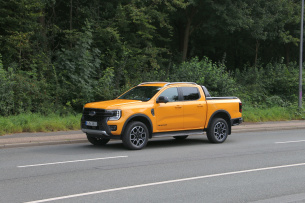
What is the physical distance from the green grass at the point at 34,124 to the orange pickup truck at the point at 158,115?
10.8 ft

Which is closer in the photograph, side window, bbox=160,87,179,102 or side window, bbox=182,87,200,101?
side window, bbox=160,87,179,102

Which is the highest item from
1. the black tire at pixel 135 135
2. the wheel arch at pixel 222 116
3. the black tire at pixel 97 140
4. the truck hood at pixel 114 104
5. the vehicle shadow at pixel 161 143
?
the truck hood at pixel 114 104

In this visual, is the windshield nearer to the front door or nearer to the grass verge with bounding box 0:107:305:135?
the front door

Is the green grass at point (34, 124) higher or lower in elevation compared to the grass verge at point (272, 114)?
higher

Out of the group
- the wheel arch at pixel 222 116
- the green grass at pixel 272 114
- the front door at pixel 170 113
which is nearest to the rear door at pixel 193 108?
the front door at pixel 170 113

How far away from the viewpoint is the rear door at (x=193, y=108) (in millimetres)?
14008

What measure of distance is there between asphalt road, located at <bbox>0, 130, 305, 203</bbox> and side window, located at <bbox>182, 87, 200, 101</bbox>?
1.51 meters

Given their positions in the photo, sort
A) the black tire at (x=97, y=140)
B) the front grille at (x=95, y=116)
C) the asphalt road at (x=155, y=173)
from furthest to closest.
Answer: the black tire at (x=97, y=140)
the front grille at (x=95, y=116)
the asphalt road at (x=155, y=173)

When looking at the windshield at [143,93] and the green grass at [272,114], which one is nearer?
the windshield at [143,93]

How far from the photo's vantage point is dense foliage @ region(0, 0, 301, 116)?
21.9 metres

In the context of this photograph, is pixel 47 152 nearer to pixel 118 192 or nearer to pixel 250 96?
pixel 118 192

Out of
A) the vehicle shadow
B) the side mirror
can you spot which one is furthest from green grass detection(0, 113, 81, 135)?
the side mirror

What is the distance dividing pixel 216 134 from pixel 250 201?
7953 mm

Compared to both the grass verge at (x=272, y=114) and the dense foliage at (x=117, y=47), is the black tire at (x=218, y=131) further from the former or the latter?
the dense foliage at (x=117, y=47)
